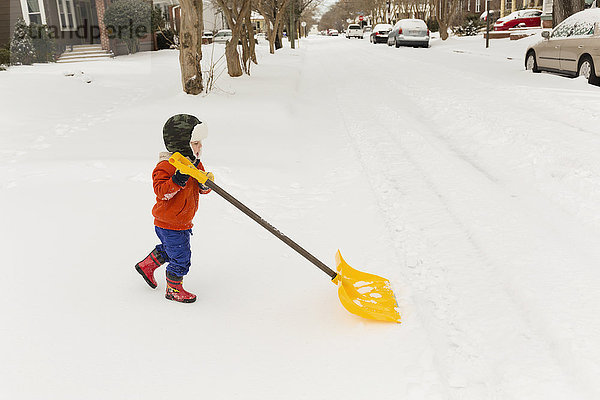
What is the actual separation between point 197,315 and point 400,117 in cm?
662

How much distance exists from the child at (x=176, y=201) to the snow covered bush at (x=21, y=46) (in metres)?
18.3

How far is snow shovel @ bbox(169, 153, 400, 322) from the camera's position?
2812mm

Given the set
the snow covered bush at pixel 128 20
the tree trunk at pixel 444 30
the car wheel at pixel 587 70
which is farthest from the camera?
the tree trunk at pixel 444 30

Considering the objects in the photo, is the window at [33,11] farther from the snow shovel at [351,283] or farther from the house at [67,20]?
the snow shovel at [351,283]

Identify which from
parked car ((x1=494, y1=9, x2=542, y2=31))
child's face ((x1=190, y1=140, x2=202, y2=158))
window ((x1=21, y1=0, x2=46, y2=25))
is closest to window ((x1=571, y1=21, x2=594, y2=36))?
child's face ((x1=190, y1=140, x2=202, y2=158))

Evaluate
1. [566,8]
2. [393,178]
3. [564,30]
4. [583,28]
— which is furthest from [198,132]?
[566,8]

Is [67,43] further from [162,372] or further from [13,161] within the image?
[162,372]

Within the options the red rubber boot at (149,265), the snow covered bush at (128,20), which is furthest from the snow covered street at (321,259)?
the snow covered bush at (128,20)

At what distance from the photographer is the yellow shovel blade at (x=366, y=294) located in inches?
119

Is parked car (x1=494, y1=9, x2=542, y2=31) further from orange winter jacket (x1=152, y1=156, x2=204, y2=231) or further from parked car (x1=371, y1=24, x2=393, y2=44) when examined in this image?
orange winter jacket (x1=152, y1=156, x2=204, y2=231)

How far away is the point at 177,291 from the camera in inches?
127

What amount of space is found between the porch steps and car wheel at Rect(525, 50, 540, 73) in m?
17.9

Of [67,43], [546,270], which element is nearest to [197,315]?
[546,270]

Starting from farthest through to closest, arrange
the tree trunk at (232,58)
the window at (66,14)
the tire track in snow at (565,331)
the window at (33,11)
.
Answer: the window at (66,14)
the window at (33,11)
the tree trunk at (232,58)
the tire track in snow at (565,331)
